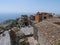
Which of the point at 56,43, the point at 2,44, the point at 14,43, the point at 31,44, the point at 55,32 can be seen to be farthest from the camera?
the point at 31,44

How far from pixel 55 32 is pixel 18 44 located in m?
3.88

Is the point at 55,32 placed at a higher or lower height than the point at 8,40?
higher

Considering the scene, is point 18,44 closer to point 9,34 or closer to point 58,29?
point 9,34

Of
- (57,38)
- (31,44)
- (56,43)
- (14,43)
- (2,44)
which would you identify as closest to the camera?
(56,43)

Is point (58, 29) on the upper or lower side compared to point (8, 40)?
upper

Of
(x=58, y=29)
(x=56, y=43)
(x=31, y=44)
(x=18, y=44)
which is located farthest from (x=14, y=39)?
(x=56, y=43)

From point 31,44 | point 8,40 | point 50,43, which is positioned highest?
point 50,43

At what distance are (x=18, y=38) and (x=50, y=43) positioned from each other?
503 cm

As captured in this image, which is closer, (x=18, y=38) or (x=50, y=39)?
(x=50, y=39)

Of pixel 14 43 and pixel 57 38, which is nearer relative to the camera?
pixel 57 38

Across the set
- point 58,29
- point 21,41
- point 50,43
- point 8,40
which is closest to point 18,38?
point 21,41

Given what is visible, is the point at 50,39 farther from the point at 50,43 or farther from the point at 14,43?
the point at 14,43

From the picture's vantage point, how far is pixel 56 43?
6.65 metres

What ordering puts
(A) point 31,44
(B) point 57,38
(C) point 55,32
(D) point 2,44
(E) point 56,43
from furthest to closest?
(A) point 31,44
(D) point 2,44
(C) point 55,32
(B) point 57,38
(E) point 56,43
